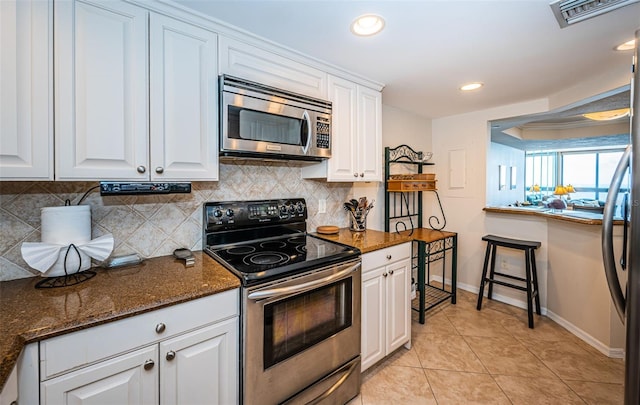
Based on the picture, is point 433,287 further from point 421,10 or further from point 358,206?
point 421,10

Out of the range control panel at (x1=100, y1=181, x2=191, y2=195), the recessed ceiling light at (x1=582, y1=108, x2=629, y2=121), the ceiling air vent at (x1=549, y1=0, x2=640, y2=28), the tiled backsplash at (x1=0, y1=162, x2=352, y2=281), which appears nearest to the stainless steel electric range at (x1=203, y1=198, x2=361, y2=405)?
the tiled backsplash at (x1=0, y1=162, x2=352, y2=281)

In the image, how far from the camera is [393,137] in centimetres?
312

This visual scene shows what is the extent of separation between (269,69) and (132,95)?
0.79 m

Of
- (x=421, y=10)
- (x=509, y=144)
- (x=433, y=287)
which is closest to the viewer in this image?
(x=421, y=10)

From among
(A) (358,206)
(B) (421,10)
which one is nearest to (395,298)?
(A) (358,206)

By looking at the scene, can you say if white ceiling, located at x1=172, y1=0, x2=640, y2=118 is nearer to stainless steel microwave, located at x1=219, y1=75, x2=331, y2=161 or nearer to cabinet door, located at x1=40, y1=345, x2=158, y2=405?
stainless steel microwave, located at x1=219, y1=75, x2=331, y2=161

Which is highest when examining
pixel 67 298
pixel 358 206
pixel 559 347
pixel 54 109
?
pixel 54 109

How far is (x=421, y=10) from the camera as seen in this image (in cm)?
137

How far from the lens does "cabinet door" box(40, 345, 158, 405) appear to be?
896 millimetres

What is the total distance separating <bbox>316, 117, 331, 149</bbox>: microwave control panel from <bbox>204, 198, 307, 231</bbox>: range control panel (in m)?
0.50

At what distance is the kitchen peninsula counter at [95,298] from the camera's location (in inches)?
33.3

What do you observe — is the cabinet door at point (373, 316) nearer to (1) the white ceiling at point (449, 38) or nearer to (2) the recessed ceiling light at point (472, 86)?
(1) the white ceiling at point (449, 38)

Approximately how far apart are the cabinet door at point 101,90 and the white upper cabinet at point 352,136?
3.87ft

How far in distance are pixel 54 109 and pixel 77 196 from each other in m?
0.47
